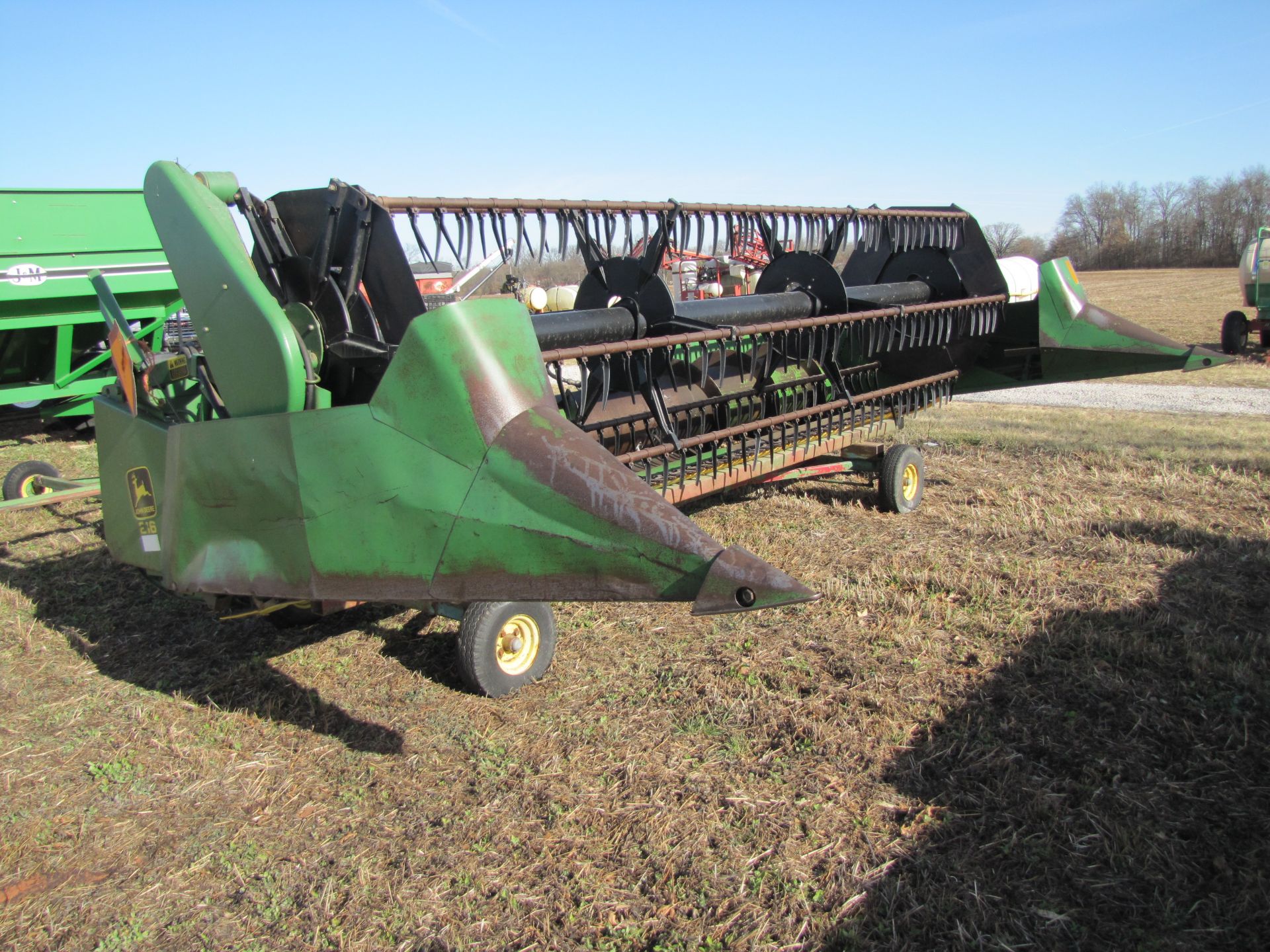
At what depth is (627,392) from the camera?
498cm

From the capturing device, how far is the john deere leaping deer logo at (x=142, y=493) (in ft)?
10.9

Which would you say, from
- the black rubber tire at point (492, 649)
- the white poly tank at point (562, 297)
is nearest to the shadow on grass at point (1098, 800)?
the black rubber tire at point (492, 649)

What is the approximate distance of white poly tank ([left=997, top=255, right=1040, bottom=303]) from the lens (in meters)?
6.09

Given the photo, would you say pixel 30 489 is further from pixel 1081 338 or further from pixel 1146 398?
pixel 1146 398

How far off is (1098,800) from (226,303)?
2983 millimetres

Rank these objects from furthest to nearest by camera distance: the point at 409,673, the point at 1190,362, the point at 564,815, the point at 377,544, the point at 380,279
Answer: the point at 1190,362 < the point at 409,673 < the point at 380,279 < the point at 564,815 < the point at 377,544

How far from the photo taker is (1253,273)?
14.5 metres

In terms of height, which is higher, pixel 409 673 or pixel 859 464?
pixel 859 464

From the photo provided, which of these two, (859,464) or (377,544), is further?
(859,464)

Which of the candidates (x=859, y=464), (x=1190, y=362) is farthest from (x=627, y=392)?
(x=1190, y=362)

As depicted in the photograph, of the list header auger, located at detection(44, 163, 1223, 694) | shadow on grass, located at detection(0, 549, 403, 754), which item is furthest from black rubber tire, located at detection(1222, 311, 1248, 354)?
shadow on grass, located at detection(0, 549, 403, 754)

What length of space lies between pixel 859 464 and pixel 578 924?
4.08 m

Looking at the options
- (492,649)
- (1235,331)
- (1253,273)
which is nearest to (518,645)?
(492,649)

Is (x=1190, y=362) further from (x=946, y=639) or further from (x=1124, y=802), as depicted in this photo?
(x=1124, y=802)
